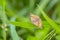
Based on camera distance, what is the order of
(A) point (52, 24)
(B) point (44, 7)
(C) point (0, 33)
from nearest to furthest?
(A) point (52, 24)
(C) point (0, 33)
(B) point (44, 7)

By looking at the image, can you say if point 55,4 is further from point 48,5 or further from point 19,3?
point 19,3

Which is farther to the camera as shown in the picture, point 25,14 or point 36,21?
point 25,14

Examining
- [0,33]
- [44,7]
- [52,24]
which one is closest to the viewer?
[52,24]

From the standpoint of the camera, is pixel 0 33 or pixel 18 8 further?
pixel 18 8

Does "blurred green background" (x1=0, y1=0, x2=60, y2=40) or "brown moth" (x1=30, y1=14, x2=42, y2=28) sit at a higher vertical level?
"blurred green background" (x1=0, y1=0, x2=60, y2=40)

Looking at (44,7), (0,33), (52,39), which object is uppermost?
(44,7)

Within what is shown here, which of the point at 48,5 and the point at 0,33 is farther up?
the point at 48,5

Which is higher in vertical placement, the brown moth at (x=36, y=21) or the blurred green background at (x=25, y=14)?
the blurred green background at (x=25, y=14)

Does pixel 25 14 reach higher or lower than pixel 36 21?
higher

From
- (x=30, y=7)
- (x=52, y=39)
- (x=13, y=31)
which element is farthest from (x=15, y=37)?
(x=30, y=7)
